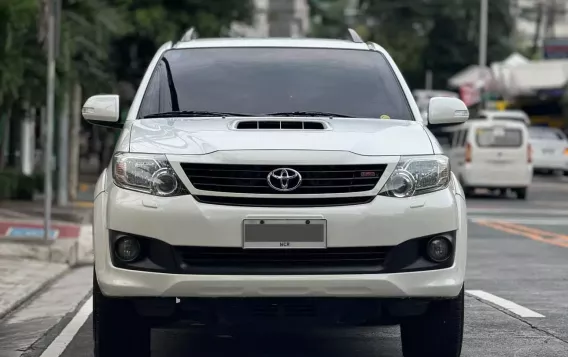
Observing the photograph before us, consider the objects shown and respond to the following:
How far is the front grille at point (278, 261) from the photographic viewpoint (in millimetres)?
6438

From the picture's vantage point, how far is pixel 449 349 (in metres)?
7.02

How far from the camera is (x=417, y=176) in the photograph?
663 cm

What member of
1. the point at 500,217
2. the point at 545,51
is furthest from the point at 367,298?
the point at 545,51

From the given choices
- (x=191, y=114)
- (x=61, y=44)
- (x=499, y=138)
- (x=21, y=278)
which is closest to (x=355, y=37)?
(x=191, y=114)

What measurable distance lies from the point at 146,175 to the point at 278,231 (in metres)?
0.73

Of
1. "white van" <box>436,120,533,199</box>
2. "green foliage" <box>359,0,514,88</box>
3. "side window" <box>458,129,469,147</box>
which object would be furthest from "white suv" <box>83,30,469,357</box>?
"green foliage" <box>359,0,514,88</box>

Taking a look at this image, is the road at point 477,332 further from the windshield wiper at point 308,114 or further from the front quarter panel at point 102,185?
the windshield wiper at point 308,114

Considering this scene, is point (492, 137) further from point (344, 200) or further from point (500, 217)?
point (344, 200)

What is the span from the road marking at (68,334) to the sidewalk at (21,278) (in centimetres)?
56

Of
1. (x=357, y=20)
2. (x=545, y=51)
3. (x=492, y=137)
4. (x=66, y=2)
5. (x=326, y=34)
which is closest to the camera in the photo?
(x=66, y=2)

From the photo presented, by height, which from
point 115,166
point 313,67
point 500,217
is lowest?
point 500,217

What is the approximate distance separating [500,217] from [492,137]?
601 centimetres

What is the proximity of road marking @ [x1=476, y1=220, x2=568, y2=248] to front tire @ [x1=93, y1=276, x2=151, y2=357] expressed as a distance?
10449 mm

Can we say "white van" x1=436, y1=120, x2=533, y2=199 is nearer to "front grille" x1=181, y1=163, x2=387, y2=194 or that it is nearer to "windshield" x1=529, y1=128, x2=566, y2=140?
"windshield" x1=529, y1=128, x2=566, y2=140
